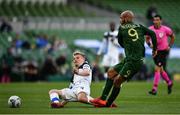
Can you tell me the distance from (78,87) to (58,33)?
2374cm

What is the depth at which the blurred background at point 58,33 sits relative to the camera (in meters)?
35.8

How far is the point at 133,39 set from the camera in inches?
669

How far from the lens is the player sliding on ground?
55.0 ft

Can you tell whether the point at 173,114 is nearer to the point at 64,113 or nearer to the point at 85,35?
the point at 64,113

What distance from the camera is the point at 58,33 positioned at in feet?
133

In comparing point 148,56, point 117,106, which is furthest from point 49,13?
point 117,106

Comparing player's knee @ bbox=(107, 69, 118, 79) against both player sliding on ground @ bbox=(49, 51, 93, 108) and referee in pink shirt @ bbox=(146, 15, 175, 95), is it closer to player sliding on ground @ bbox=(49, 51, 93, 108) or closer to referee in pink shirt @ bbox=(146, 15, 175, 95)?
player sliding on ground @ bbox=(49, 51, 93, 108)

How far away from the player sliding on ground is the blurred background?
15.1 metres

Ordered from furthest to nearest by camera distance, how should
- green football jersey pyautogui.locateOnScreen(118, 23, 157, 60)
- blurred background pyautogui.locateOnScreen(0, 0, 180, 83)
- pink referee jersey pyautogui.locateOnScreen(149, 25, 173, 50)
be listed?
blurred background pyautogui.locateOnScreen(0, 0, 180, 83) → pink referee jersey pyautogui.locateOnScreen(149, 25, 173, 50) → green football jersey pyautogui.locateOnScreen(118, 23, 157, 60)

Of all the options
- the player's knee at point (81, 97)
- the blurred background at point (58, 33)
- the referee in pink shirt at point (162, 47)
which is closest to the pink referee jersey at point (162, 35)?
the referee in pink shirt at point (162, 47)

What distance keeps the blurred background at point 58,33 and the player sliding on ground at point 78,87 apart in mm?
Result: 15083

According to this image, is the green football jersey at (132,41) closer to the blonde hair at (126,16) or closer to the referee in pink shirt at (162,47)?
the blonde hair at (126,16)

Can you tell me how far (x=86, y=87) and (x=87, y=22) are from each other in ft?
83.7

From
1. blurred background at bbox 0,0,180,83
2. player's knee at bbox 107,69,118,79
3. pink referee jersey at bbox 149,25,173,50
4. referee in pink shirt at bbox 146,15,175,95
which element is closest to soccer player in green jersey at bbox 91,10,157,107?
player's knee at bbox 107,69,118,79
